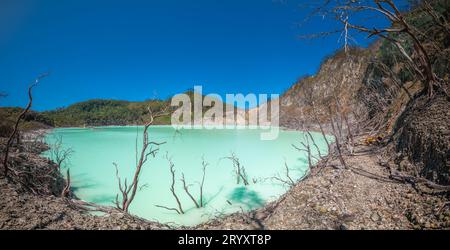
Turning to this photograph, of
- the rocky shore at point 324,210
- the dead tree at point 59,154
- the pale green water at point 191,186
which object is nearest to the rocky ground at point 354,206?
the rocky shore at point 324,210

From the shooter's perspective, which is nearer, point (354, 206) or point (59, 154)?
point (354, 206)

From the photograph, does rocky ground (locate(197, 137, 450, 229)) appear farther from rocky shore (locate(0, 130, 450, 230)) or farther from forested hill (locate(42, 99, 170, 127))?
forested hill (locate(42, 99, 170, 127))

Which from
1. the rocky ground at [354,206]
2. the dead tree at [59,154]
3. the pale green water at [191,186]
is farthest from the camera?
the dead tree at [59,154]

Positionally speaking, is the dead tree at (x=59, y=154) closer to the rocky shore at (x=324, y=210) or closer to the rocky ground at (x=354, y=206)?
the rocky shore at (x=324, y=210)

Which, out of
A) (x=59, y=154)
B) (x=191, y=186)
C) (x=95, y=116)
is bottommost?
(x=191, y=186)

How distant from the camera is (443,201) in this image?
346cm

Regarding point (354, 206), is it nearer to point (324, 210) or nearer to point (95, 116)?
point (324, 210)
